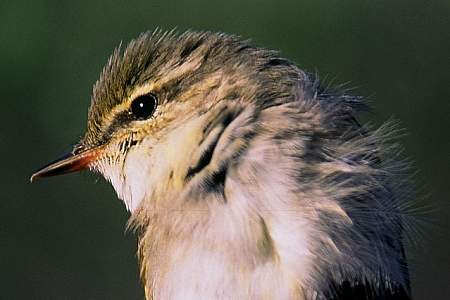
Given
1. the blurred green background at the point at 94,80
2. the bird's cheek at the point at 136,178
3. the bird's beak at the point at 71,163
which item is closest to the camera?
the bird's cheek at the point at 136,178

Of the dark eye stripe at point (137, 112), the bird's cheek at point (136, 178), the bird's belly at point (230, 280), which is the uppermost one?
the dark eye stripe at point (137, 112)

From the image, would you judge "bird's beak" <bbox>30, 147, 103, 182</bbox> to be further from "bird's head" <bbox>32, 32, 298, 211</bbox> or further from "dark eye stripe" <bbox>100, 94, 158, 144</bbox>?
"dark eye stripe" <bbox>100, 94, 158, 144</bbox>

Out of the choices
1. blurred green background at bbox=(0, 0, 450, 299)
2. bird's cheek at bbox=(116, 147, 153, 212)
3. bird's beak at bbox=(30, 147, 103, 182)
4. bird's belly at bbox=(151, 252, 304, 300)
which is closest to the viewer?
bird's belly at bbox=(151, 252, 304, 300)

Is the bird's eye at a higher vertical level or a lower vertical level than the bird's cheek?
higher

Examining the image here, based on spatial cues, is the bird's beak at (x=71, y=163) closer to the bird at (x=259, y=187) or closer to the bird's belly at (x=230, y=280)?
the bird at (x=259, y=187)

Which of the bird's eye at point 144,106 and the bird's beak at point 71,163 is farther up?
the bird's eye at point 144,106

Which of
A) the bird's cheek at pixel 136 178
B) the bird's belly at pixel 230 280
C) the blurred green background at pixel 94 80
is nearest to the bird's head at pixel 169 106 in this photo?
the bird's cheek at pixel 136 178

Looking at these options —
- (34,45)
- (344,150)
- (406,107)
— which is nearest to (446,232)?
(406,107)

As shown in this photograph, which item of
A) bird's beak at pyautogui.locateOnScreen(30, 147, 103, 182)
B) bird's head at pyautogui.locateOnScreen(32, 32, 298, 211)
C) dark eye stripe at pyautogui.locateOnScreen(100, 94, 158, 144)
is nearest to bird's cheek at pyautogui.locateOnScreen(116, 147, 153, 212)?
bird's head at pyautogui.locateOnScreen(32, 32, 298, 211)
